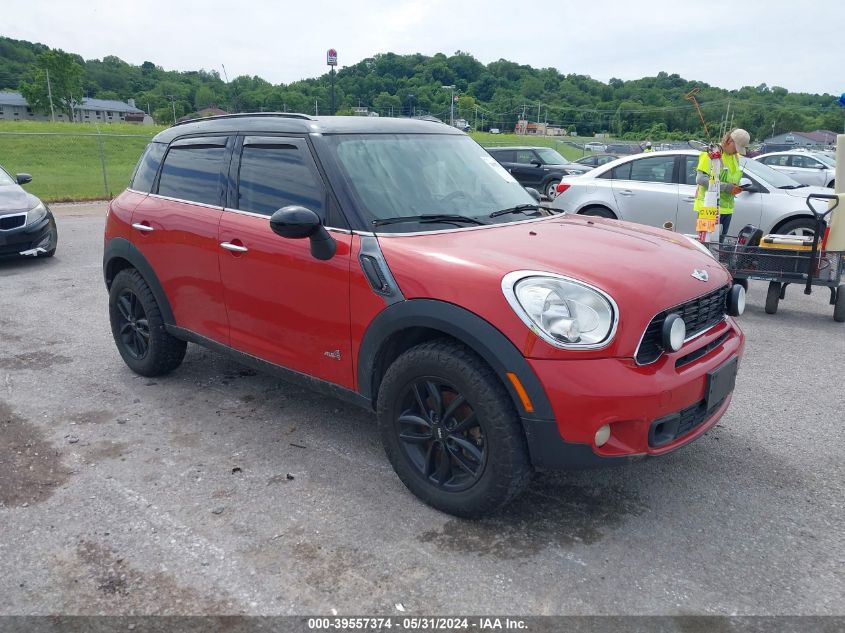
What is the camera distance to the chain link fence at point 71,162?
64.1 feet

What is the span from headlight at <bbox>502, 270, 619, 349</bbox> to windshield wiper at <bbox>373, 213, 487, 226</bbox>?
778 millimetres

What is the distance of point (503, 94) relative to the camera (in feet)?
255

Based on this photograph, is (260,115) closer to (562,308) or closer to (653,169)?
(562,308)

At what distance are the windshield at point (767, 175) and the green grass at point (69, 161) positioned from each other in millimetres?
15702

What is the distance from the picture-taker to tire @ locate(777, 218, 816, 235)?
8623 mm

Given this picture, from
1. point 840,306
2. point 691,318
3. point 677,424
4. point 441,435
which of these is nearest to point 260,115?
point 441,435

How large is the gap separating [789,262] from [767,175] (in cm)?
302

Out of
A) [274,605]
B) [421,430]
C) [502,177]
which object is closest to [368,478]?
[421,430]

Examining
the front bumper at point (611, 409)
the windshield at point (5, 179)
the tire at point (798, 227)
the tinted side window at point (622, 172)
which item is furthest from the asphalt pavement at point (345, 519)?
the windshield at point (5, 179)

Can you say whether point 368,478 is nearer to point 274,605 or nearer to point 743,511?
point 274,605

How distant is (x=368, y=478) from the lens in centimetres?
351

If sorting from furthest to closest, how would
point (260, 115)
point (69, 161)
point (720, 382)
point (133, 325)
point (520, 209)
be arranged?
point (69, 161), point (133, 325), point (260, 115), point (520, 209), point (720, 382)

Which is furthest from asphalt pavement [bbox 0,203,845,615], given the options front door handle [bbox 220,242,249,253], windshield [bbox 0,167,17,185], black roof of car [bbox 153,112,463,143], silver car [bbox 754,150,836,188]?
silver car [bbox 754,150,836,188]

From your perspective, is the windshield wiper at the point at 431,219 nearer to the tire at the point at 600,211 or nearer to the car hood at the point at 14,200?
the tire at the point at 600,211
